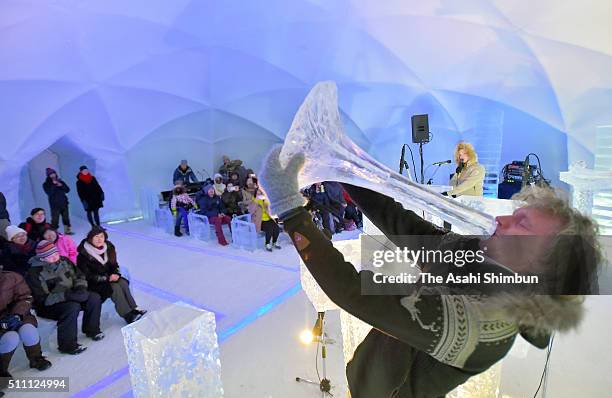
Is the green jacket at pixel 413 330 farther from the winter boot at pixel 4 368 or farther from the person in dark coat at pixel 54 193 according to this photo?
the person in dark coat at pixel 54 193

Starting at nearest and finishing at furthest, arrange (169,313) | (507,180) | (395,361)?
(395,361)
(169,313)
(507,180)

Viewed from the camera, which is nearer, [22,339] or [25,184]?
[22,339]

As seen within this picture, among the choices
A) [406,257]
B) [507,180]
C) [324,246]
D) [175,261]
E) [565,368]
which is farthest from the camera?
[507,180]

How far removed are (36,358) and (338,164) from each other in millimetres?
3270

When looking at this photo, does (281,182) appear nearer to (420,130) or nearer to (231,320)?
(231,320)

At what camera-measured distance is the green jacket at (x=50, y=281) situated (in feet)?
10.8

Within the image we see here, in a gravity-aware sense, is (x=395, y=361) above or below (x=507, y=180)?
above

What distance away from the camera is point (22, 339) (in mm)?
2988

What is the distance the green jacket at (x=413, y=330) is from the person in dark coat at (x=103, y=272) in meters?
3.30

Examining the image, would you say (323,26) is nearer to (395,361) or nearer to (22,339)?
(22,339)

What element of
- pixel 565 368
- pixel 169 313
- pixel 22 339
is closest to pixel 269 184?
pixel 169 313

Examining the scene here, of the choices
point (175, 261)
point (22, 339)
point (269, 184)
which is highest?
point (269, 184)

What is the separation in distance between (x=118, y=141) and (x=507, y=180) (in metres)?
10.6

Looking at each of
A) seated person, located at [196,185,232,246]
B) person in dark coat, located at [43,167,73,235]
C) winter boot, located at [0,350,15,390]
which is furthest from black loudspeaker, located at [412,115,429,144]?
person in dark coat, located at [43,167,73,235]
